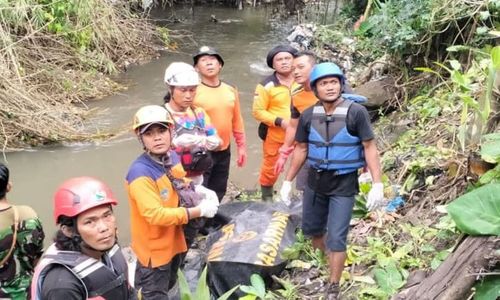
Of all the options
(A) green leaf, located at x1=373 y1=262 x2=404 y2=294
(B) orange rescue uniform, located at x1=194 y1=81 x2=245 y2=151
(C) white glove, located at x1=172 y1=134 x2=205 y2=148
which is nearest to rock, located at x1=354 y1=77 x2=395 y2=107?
(B) orange rescue uniform, located at x1=194 y1=81 x2=245 y2=151

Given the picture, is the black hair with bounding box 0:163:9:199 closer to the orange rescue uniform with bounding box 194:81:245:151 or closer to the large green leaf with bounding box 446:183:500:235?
the orange rescue uniform with bounding box 194:81:245:151

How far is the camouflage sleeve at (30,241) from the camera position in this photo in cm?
279

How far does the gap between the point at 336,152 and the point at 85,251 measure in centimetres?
164

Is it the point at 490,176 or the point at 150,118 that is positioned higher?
the point at 150,118

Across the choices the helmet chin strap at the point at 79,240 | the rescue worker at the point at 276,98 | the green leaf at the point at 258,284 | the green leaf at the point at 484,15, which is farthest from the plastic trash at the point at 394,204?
the helmet chin strap at the point at 79,240

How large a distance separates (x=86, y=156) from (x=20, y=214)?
13.8ft

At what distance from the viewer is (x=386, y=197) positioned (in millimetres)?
4395

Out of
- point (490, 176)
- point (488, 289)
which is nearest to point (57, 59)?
point (490, 176)

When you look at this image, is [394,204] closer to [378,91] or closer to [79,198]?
[79,198]

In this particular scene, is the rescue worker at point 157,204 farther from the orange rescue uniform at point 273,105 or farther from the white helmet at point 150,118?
the orange rescue uniform at point 273,105

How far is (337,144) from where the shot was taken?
334cm

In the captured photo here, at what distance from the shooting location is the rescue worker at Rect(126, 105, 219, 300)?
3.10m

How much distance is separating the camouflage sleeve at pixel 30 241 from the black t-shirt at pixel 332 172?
1.62m

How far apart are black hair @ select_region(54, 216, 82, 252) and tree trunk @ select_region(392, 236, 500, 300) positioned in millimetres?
1443
